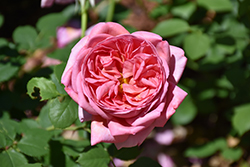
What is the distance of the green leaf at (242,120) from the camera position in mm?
1375

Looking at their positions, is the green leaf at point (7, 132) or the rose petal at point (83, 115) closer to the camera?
the rose petal at point (83, 115)

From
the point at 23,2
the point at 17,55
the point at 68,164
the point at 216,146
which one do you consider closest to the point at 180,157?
the point at 216,146

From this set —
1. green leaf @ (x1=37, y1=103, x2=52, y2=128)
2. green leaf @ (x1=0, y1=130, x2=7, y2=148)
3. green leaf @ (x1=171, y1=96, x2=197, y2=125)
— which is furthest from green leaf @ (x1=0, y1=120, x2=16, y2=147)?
green leaf @ (x1=171, y1=96, x2=197, y2=125)

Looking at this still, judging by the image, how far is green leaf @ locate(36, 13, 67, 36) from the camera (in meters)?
1.39

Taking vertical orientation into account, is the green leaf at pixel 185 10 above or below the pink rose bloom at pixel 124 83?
below

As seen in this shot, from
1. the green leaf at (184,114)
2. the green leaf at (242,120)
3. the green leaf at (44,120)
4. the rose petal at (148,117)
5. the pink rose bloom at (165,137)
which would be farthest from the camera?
the pink rose bloom at (165,137)

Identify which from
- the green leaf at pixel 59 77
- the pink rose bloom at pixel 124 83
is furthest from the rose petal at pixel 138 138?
the green leaf at pixel 59 77

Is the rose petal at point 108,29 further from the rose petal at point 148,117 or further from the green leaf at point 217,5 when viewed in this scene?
the green leaf at point 217,5

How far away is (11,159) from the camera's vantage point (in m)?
0.87

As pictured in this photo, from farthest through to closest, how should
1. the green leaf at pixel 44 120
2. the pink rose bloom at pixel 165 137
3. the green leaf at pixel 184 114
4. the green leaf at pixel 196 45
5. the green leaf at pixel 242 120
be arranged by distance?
the pink rose bloom at pixel 165 137 → the green leaf at pixel 184 114 → the green leaf at pixel 242 120 → the green leaf at pixel 196 45 → the green leaf at pixel 44 120

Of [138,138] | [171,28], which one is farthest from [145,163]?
[171,28]

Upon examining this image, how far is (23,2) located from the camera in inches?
95.9

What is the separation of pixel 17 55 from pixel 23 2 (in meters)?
1.46

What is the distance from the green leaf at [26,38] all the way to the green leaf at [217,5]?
0.92 m
